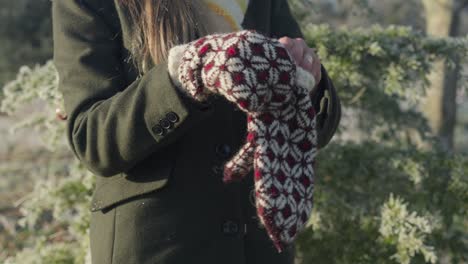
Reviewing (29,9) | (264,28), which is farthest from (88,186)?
(29,9)

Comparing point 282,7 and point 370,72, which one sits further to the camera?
point 370,72

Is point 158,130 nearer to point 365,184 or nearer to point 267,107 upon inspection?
point 267,107

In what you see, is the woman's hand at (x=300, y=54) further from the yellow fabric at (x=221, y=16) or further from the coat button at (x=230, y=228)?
the coat button at (x=230, y=228)

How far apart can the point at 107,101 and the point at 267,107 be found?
350 millimetres

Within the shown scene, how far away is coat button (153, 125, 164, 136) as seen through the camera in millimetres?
1420

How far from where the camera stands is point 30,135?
8.13m

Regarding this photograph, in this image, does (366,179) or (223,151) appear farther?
(366,179)

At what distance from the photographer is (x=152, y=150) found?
1.47 metres

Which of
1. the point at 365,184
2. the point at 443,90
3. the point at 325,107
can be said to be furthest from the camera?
the point at 443,90

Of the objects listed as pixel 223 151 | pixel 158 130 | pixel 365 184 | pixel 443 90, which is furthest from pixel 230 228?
pixel 443 90

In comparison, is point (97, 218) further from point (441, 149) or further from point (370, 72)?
point (441, 149)

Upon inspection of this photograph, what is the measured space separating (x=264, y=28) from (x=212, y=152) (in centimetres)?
39

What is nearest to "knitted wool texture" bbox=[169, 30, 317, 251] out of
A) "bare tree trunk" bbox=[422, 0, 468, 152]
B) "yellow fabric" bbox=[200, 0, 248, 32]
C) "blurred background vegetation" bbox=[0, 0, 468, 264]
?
"yellow fabric" bbox=[200, 0, 248, 32]

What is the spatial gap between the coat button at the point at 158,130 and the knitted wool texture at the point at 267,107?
0.32ft
